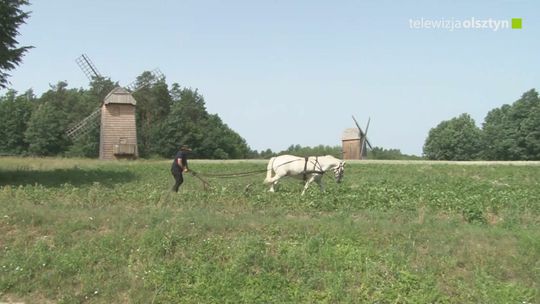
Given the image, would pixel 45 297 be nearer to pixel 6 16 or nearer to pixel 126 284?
pixel 126 284

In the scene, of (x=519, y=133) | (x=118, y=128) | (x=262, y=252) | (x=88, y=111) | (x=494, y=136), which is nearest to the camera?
(x=262, y=252)

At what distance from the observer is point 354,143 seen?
5756 cm

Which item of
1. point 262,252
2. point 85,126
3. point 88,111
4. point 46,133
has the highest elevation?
point 88,111

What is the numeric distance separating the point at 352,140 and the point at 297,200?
44.2 m

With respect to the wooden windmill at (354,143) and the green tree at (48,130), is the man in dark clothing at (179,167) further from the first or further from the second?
the green tree at (48,130)

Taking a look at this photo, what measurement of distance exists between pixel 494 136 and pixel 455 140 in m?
6.73

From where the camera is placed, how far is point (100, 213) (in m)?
12.0

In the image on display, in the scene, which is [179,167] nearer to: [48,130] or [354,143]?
[354,143]

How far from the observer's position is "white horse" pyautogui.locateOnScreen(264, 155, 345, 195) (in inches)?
750

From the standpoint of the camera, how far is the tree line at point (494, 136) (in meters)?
68.9

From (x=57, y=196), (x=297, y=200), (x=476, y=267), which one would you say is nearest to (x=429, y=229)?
(x=476, y=267)

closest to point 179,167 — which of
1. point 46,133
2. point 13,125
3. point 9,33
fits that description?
point 9,33

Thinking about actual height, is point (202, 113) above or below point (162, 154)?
above

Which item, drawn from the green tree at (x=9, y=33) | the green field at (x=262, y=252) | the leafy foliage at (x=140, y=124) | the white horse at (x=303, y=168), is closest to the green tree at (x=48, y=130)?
the leafy foliage at (x=140, y=124)
